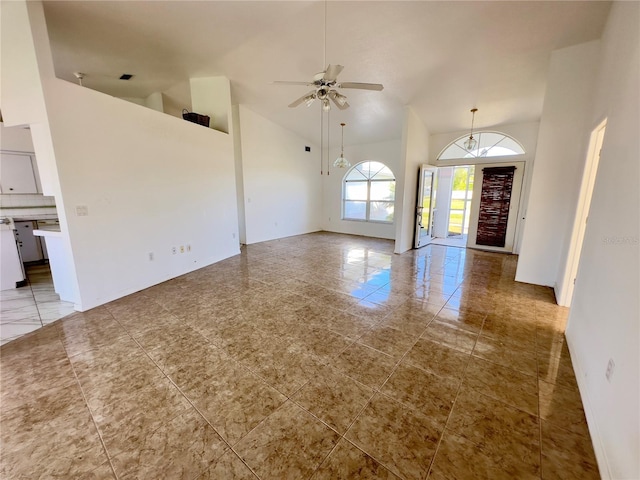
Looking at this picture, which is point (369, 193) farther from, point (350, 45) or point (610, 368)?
point (610, 368)

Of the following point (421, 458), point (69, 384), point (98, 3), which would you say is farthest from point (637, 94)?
point (98, 3)

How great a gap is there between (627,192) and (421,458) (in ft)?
6.75

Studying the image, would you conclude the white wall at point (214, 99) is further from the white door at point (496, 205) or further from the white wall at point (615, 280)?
the white door at point (496, 205)

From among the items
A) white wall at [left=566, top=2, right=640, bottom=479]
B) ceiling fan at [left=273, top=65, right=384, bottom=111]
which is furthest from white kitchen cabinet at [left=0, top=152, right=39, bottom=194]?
white wall at [left=566, top=2, right=640, bottom=479]

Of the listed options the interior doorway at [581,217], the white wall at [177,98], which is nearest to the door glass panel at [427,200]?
the interior doorway at [581,217]

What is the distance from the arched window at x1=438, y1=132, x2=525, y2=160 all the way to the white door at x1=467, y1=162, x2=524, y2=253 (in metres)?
0.28

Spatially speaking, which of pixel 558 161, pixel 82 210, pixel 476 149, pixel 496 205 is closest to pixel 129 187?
pixel 82 210

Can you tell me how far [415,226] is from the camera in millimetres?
6445

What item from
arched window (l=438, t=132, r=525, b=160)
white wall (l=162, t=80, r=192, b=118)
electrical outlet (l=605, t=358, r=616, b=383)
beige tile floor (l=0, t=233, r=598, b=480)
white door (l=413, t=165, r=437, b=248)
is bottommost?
beige tile floor (l=0, t=233, r=598, b=480)

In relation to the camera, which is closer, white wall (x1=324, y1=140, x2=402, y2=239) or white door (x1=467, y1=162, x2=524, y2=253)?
white door (x1=467, y1=162, x2=524, y2=253)

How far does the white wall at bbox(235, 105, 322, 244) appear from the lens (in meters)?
6.52

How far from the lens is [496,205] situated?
609 centimetres

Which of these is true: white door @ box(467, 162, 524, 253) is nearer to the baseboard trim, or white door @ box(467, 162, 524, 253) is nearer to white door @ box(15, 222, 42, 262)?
the baseboard trim

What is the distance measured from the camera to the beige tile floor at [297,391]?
4.51 feet
